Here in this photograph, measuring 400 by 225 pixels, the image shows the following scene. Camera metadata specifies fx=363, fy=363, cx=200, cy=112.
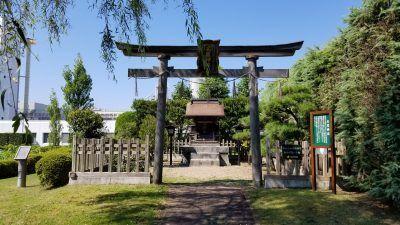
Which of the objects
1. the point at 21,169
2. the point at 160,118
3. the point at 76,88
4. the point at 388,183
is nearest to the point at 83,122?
the point at 76,88

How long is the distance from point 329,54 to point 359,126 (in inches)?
267

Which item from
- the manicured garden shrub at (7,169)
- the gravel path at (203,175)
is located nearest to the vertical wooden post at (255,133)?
the gravel path at (203,175)

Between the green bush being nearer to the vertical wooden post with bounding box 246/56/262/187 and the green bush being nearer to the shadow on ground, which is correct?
the shadow on ground

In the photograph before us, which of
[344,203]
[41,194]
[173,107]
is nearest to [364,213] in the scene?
[344,203]

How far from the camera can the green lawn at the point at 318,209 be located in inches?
277

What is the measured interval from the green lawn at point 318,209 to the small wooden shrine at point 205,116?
14.7 meters

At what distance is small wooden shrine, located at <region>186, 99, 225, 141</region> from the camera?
2430 cm

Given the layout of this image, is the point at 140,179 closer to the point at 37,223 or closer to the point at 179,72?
the point at 179,72

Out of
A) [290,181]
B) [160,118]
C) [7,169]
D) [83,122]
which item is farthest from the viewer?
[83,122]


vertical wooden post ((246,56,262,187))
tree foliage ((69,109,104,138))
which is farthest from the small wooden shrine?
vertical wooden post ((246,56,262,187))

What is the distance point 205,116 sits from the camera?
24266 millimetres

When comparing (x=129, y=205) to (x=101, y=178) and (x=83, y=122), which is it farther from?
(x=83, y=122)

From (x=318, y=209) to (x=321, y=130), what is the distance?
8.87 ft

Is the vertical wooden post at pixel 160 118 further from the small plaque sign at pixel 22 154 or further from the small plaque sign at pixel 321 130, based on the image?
the small plaque sign at pixel 321 130
